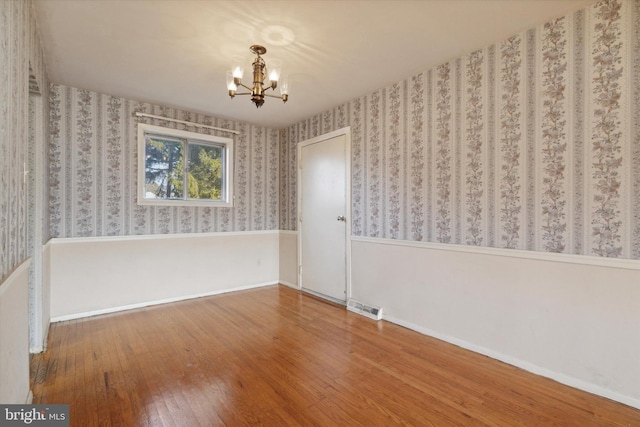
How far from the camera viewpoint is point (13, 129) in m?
1.41

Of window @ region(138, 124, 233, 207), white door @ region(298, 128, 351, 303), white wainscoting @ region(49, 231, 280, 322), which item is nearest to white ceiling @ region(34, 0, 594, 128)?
window @ region(138, 124, 233, 207)

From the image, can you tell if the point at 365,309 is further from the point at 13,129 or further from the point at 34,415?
the point at 13,129

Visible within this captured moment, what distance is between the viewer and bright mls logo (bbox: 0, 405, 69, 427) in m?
1.21

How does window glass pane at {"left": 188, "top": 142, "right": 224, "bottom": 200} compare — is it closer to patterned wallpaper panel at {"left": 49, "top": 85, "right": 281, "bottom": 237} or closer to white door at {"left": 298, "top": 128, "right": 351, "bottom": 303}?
patterned wallpaper panel at {"left": 49, "top": 85, "right": 281, "bottom": 237}

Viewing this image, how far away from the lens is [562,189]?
2.02 metres

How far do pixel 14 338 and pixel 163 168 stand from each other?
2.73 m

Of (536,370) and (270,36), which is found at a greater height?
(270,36)

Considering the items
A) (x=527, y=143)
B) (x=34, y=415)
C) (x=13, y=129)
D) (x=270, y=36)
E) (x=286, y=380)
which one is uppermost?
(x=270, y=36)

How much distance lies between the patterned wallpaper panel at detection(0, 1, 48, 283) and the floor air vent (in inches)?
110

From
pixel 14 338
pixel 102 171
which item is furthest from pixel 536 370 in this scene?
pixel 102 171

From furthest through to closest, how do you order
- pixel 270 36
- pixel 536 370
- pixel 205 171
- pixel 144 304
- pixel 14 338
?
pixel 205 171, pixel 144 304, pixel 270 36, pixel 536 370, pixel 14 338

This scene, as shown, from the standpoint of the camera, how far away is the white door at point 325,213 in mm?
3695

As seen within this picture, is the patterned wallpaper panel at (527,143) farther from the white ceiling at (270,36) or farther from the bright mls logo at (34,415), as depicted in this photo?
the bright mls logo at (34,415)

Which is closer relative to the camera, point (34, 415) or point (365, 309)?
point (34, 415)
